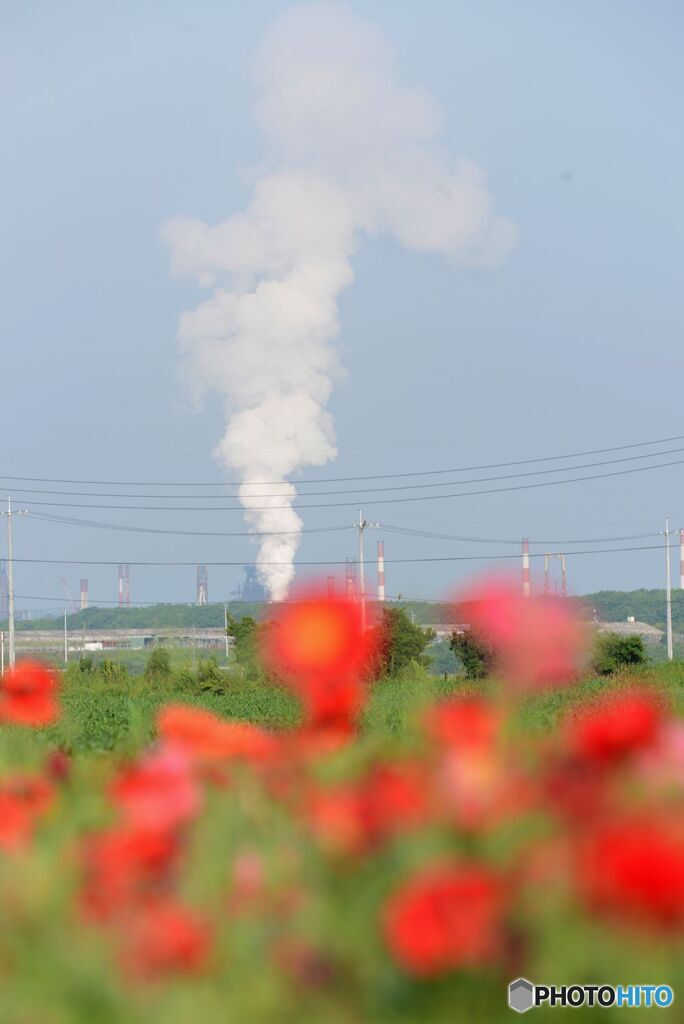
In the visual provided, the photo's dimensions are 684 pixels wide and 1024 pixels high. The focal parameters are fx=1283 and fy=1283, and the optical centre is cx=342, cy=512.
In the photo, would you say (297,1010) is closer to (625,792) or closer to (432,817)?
(432,817)

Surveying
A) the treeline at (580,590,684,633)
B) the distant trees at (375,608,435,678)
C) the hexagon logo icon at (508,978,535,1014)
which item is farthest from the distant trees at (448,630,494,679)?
the treeline at (580,590,684,633)

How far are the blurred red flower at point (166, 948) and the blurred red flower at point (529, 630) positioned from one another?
0.60m

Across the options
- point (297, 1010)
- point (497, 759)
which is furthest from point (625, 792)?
point (297, 1010)

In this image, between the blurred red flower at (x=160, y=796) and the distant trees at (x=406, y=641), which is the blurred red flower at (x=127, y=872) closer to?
the blurred red flower at (x=160, y=796)

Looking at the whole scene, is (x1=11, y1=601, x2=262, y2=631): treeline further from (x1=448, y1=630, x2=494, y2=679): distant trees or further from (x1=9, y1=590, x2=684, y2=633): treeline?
(x1=448, y1=630, x2=494, y2=679): distant trees

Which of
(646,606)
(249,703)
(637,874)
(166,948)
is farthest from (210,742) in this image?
(646,606)

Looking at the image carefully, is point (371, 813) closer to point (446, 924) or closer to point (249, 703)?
point (446, 924)

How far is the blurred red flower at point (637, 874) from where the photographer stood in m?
1.22

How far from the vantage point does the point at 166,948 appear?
1340 mm

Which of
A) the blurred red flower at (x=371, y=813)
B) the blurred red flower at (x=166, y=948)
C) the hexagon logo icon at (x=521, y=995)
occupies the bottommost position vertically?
the hexagon logo icon at (x=521, y=995)

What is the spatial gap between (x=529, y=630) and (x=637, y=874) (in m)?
0.57

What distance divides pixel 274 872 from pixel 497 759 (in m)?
0.31

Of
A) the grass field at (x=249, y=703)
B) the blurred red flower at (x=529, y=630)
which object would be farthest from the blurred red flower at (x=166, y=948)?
the grass field at (x=249, y=703)

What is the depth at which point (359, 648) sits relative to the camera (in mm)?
2008
